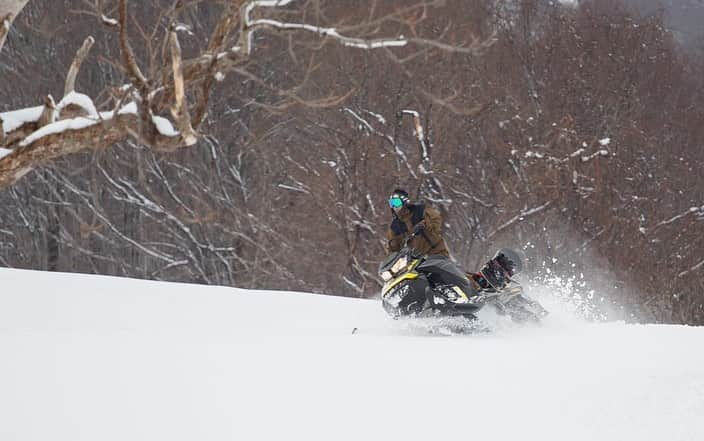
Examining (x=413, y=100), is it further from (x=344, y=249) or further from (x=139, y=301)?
(x=139, y=301)

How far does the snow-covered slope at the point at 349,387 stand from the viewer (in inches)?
194

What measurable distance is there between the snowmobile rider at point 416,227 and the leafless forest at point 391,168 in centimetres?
1325

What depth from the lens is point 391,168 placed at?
23500 millimetres

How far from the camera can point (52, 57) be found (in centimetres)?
2323

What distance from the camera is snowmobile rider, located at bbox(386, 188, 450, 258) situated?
9.18m

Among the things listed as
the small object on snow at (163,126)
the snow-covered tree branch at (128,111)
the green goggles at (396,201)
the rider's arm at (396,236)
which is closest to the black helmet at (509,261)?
the rider's arm at (396,236)

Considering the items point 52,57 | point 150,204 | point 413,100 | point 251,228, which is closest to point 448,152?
point 413,100

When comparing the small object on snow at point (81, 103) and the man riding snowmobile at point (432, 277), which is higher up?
the small object on snow at point (81, 103)

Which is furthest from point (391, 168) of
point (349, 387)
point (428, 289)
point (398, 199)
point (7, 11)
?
point (349, 387)

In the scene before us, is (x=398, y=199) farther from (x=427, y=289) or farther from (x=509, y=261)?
(x=509, y=261)

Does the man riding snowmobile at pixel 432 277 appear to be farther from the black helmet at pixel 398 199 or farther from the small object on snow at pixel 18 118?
the small object on snow at pixel 18 118

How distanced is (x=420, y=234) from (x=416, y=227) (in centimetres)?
33

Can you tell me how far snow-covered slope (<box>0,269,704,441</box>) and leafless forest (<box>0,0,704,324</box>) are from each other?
15174 mm

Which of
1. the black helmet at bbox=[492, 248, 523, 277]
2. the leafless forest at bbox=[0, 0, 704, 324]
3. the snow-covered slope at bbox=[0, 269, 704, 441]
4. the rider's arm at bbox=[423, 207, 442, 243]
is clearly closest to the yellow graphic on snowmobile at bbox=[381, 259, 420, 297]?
the rider's arm at bbox=[423, 207, 442, 243]
